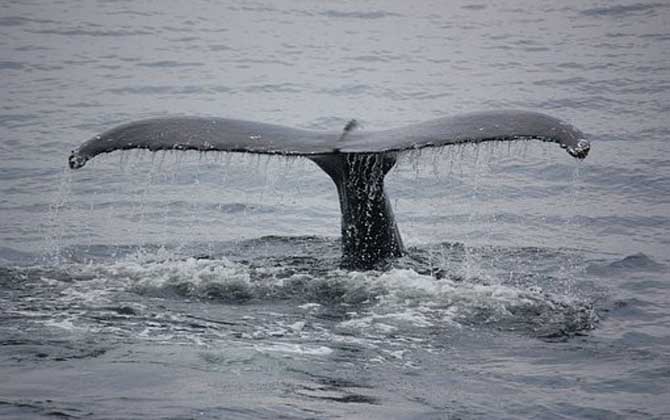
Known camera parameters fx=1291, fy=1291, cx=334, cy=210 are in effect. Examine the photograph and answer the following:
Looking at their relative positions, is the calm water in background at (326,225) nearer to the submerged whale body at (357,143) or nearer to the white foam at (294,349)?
the white foam at (294,349)

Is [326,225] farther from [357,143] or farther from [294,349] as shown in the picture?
[294,349]

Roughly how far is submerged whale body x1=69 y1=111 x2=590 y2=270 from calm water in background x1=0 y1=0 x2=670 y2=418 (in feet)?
0.94

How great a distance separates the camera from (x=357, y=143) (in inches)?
283

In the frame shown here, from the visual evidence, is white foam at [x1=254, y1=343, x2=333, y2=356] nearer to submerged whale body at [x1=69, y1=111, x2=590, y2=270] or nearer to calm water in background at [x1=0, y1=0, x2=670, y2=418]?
calm water in background at [x1=0, y1=0, x2=670, y2=418]

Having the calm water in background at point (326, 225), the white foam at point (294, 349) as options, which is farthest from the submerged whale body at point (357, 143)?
the white foam at point (294, 349)

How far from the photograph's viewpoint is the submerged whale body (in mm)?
6723

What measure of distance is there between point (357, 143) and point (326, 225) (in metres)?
3.67

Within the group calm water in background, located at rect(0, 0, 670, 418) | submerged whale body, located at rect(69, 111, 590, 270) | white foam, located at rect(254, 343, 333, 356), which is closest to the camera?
calm water in background, located at rect(0, 0, 670, 418)

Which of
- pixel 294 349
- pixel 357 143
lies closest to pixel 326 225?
pixel 357 143

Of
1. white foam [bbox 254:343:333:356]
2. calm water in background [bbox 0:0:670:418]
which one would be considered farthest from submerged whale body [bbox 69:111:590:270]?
white foam [bbox 254:343:333:356]

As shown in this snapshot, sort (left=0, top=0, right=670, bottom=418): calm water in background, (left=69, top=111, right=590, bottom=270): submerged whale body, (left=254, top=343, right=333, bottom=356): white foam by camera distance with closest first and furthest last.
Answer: (left=0, top=0, right=670, bottom=418): calm water in background < (left=254, top=343, right=333, bottom=356): white foam < (left=69, top=111, right=590, bottom=270): submerged whale body

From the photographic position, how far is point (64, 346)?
20.4 ft

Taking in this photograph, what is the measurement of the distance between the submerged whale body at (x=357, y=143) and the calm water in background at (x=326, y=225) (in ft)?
0.94

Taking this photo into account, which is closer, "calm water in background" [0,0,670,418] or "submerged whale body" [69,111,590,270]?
"calm water in background" [0,0,670,418]
